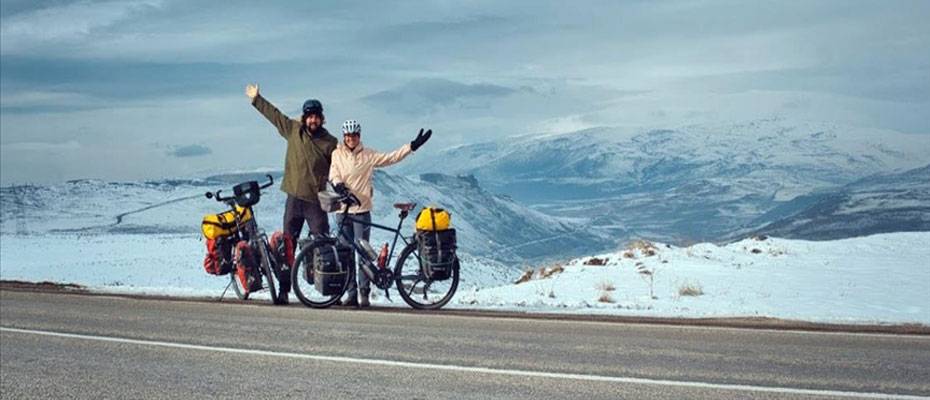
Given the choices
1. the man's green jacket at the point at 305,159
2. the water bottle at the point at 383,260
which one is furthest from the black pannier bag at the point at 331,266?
the man's green jacket at the point at 305,159

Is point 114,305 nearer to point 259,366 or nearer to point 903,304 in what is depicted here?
point 259,366

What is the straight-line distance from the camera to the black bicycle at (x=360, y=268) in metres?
12.6

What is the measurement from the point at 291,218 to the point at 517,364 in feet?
18.5

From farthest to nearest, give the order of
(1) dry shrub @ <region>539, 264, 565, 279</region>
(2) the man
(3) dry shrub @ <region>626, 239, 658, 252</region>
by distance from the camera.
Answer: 1. (3) dry shrub @ <region>626, 239, 658, 252</region>
2. (1) dry shrub @ <region>539, 264, 565, 279</region>
3. (2) the man

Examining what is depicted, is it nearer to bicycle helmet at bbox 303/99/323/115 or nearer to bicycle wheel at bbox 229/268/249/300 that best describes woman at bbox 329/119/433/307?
bicycle helmet at bbox 303/99/323/115

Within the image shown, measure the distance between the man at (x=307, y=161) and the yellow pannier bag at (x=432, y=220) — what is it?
4.57 feet

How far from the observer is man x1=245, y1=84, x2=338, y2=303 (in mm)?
13086

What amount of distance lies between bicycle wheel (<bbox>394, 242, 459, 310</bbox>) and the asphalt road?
2.53 feet

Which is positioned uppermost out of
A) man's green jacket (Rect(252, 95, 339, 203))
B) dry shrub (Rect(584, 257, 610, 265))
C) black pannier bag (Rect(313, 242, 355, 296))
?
man's green jacket (Rect(252, 95, 339, 203))

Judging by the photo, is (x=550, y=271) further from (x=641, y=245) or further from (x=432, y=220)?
(x=432, y=220)

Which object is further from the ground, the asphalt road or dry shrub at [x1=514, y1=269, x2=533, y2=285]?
the asphalt road

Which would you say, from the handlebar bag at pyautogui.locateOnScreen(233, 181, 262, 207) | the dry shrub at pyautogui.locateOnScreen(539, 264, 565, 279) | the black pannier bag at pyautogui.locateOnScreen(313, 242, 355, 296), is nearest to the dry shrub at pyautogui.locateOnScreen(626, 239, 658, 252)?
the dry shrub at pyautogui.locateOnScreen(539, 264, 565, 279)

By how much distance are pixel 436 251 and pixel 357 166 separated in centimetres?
140

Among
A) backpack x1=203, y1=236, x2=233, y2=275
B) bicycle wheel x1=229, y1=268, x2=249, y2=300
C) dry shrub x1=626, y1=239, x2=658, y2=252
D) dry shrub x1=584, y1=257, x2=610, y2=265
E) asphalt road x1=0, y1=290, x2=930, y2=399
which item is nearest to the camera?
asphalt road x1=0, y1=290, x2=930, y2=399
